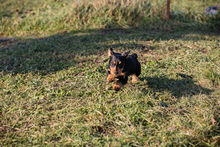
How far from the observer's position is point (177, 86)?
12.4 ft

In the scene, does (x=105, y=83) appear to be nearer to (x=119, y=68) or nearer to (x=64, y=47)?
(x=119, y=68)

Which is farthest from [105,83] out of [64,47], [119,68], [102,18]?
[102,18]

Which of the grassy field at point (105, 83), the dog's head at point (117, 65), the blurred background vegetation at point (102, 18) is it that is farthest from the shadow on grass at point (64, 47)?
the dog's head at point (117, 65)

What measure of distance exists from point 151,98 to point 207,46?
346 centimetres

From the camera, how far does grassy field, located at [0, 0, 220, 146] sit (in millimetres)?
2586

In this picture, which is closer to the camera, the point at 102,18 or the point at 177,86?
the point at 177,86

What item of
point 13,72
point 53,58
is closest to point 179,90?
point 53,58

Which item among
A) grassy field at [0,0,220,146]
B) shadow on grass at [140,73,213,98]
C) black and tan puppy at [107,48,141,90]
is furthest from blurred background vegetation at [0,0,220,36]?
black and tan puppy at [107,48,141,90]

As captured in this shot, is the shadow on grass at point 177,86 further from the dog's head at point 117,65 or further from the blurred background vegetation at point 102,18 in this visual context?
the blurred background vegetation at point 102,18

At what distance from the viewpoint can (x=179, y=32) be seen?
24.4 ft

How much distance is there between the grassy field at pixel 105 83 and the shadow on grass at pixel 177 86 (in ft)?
0.06

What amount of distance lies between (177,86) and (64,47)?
12.1 feet

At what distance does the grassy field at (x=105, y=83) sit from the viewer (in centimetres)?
259

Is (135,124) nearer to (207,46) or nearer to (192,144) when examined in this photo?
(192,144)
